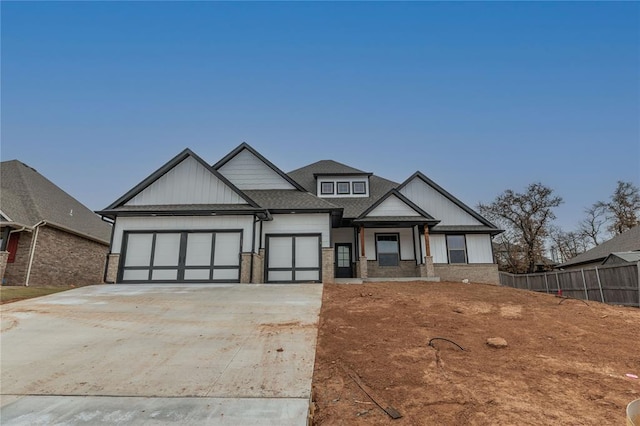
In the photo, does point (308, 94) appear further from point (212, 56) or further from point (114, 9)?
point (114, 9)

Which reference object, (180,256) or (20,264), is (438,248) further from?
(20,264)

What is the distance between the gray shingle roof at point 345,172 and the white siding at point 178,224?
5.72m

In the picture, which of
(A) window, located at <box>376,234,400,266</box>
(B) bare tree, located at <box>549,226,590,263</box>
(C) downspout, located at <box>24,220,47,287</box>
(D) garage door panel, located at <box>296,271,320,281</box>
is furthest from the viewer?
(B) bare tree, located at <box>549,226,590,263</box>

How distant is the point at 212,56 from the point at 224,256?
443 inches

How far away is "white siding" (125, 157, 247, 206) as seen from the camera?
15406 millimetres

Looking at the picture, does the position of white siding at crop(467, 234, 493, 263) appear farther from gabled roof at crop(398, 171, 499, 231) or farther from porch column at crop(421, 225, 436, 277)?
porch column at crop(421, 225, 436, 277)

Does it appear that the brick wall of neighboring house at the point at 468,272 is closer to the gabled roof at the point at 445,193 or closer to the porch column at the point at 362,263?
the gabled roof at the point at 445,193

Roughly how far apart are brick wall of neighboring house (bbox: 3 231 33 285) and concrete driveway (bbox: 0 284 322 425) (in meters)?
7.98

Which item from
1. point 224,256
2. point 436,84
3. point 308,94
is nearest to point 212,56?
point 308,94

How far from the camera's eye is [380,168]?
103 ft

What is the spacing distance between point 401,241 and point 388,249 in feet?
2.87

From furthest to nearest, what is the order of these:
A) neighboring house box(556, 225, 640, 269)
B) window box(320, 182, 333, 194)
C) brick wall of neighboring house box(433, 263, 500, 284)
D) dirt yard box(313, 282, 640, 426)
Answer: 1. neighboring house box(556, 225, 640, 269)
2. window box(320, 182, 333, 194)
3. brick wall of neighboring house box(433, 263, 500, 284)
4. dirt yard box(313, 282, 640, 426)

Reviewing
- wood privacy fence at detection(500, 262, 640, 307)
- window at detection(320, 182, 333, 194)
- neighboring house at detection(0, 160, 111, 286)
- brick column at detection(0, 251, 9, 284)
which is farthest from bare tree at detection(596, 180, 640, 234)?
brick column at detection(0, 251, 9, 284)

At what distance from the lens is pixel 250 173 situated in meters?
18.8
